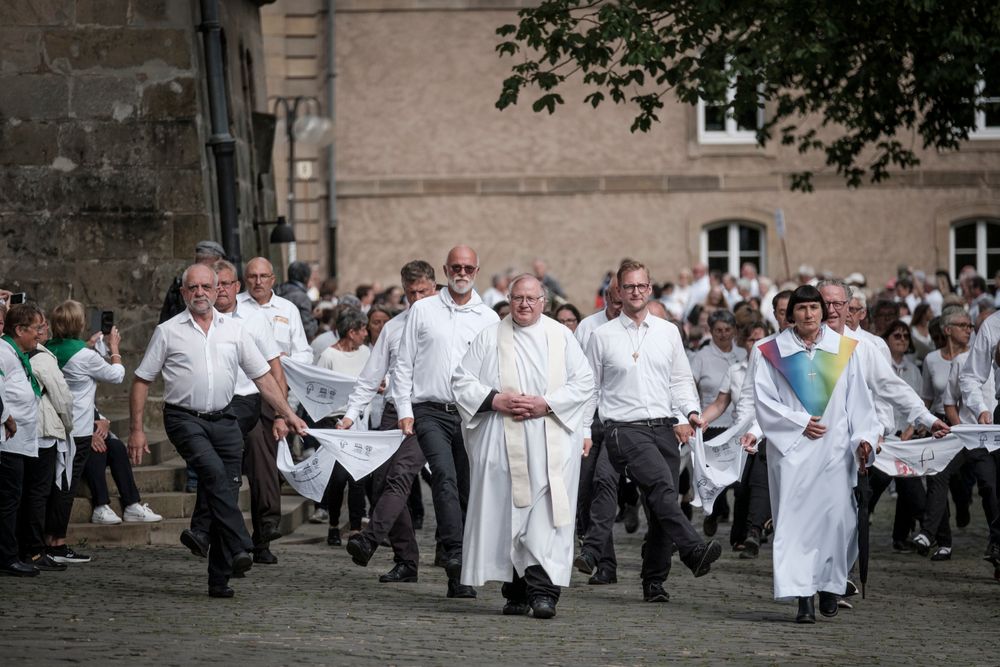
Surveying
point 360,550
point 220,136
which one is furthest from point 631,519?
point 220,136

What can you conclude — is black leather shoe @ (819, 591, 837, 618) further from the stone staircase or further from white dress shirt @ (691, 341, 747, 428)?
the stone staircase

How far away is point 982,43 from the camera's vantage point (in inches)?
663

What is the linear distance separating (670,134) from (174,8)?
1901 centimetres

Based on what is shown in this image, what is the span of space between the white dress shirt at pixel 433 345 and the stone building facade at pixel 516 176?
2263 centimetres

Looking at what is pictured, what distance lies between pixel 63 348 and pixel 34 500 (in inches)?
45.3

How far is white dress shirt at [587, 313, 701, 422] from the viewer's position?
1134cm

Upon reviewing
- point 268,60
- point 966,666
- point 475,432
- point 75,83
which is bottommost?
point 966,666

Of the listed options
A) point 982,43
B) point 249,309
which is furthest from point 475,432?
point 982,43

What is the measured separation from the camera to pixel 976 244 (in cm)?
3488

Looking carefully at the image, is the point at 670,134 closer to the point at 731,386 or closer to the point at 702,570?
the point at 731,386

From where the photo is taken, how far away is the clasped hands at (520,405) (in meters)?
10.3

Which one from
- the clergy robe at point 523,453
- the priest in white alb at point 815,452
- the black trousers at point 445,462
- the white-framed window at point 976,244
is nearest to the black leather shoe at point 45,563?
the black trousers at point 445,462

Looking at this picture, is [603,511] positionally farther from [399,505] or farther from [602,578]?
[399,505]

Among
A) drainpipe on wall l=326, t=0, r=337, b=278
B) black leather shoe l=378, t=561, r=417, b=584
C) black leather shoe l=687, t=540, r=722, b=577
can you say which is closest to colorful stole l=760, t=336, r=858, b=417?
black leather shoe l=687, t=540, r=722, b=577
